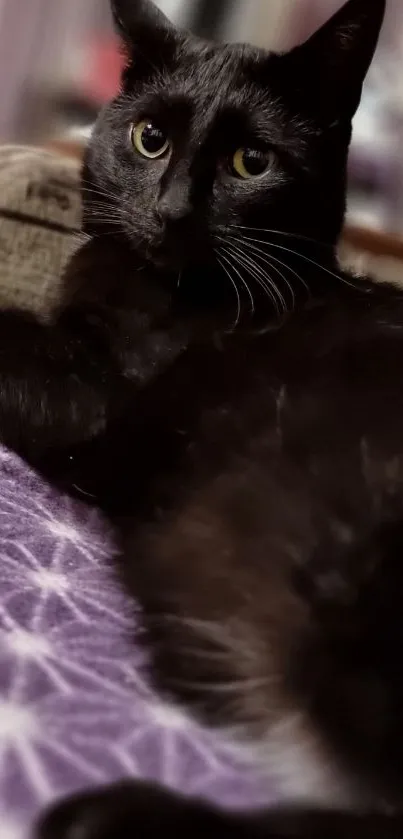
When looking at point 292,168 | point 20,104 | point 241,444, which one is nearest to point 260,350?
point 241,444

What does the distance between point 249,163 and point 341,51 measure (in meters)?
0.19

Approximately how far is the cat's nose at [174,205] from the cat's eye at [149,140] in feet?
0.30

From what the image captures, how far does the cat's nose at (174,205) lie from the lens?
89 cm

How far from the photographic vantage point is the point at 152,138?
3.21 ft

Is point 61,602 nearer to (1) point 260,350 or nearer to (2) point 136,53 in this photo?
(1) point 260,350

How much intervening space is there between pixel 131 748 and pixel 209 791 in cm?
6

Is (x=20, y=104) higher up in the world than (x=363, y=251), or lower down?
higher up

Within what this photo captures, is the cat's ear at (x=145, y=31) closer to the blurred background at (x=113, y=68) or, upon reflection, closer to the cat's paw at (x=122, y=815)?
the blurred background at (x=113, y=68)

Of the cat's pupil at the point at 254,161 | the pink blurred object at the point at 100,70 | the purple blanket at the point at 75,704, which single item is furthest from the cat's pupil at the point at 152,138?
the pink blurred object at the point at 100,70

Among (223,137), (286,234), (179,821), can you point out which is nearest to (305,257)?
(286,234)

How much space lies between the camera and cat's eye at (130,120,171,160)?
97 cm

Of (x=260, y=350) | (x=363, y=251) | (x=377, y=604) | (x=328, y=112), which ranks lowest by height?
(x=377, y=604)

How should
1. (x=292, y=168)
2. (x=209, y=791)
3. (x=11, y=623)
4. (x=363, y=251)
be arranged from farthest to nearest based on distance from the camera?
(x=363, y=251), (x=292, y=168), (x=11, y=623), (x=209, y=791)

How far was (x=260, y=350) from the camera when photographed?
860 mm
